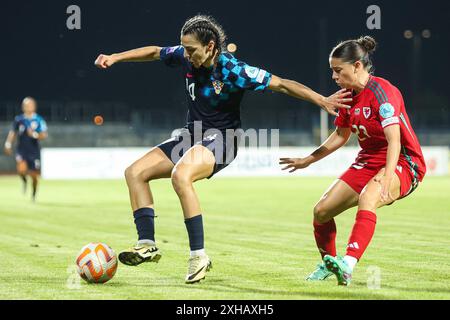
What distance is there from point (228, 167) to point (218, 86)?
24.3m

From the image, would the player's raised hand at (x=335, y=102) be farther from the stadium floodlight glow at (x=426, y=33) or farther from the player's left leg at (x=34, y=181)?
the stadium floodlight glow at (x=426, y=33)

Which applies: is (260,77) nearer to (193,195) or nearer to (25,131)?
(193,195)

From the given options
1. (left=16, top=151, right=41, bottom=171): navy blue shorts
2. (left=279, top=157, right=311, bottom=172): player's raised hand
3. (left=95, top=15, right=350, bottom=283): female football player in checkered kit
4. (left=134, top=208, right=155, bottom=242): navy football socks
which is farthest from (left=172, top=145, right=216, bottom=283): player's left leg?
(left=16, top=151, right=41, bottom=171): navy blue shorts

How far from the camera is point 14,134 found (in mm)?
21562

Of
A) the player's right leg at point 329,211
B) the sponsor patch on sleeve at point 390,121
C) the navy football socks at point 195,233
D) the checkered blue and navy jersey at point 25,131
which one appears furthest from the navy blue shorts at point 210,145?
the checkered blue and navy jersey at point 25,131

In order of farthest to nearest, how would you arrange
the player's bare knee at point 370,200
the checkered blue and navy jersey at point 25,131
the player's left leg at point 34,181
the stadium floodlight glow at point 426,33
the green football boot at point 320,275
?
the stadium floodlight glow at point 426,33, the checkered blue and navy jersey at point 25,131, the player's left leg at point 34,181, the green football boot at point 320,275, the player's bare knee at point 370,200

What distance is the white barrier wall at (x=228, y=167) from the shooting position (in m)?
31.7

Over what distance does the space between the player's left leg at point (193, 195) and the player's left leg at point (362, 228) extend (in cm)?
121

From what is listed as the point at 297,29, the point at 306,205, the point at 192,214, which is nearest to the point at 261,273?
the point at 192,214

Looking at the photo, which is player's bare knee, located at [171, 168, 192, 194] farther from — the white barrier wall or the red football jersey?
the white barrier wall

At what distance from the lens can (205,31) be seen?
7375mm

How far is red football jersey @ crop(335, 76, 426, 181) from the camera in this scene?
6812 mm
